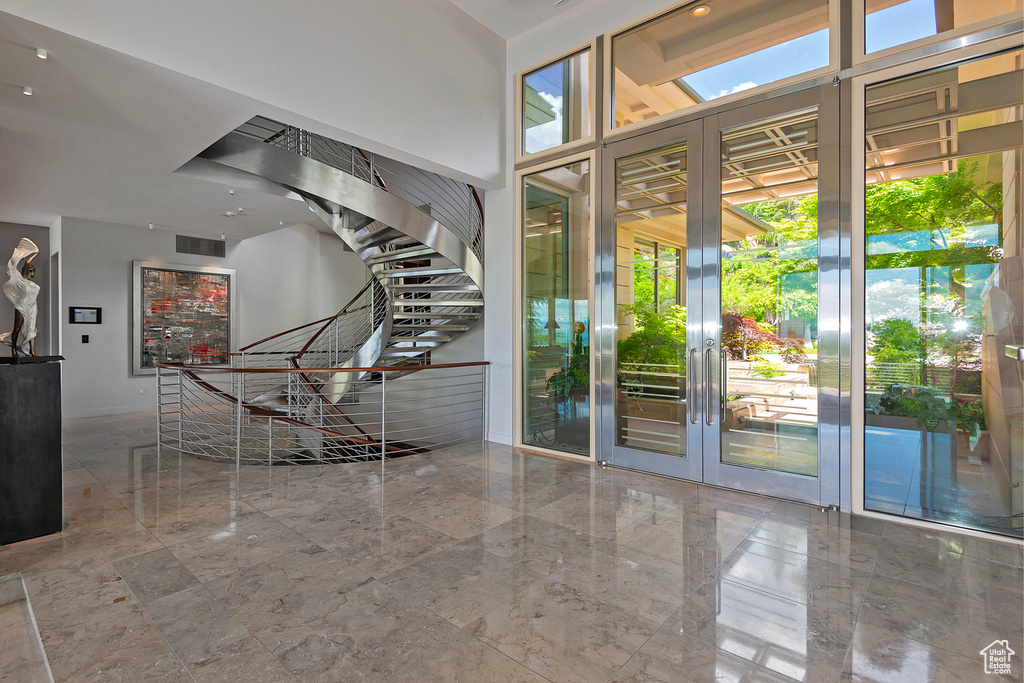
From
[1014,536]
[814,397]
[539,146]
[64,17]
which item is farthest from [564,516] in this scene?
[64,17]

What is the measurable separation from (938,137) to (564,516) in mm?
3253

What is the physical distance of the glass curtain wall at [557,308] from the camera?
4656mm

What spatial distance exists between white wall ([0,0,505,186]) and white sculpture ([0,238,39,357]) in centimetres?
128

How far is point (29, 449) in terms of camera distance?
9.48ft

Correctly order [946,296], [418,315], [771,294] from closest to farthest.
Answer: [946,296] < [771,294] < [418,315]

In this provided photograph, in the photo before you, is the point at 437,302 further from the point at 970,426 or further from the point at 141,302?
the point at 141,302

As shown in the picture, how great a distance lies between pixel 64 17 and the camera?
2666 millimetres

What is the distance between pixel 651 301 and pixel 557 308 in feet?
3.24

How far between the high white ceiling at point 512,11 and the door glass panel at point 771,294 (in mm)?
2199

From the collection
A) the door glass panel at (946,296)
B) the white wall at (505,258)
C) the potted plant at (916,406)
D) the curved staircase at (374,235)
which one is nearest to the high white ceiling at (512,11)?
the white wall at (505,258)

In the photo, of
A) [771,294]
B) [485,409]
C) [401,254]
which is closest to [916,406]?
[771,294]

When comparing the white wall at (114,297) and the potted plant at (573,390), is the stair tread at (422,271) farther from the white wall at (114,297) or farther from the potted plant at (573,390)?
the white wall at (114,297)

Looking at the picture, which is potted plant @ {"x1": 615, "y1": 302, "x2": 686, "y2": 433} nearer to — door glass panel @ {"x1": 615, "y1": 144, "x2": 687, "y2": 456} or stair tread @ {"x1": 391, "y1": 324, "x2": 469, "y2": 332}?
door glass panel @ {"x1": 615, "y1": 144, "x2": 687, "y2": 456}

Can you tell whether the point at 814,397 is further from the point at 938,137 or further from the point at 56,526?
the point at 56,526
